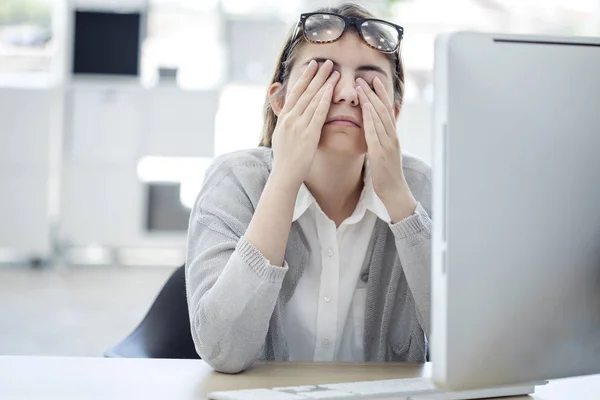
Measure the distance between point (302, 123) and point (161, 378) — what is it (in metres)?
0.45

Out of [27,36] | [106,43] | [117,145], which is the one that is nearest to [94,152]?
[117,145]

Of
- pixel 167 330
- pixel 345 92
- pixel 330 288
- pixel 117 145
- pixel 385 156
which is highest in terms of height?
pixel 117 145

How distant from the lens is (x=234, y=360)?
108 centimetres

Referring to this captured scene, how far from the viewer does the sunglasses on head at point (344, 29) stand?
1.32 m

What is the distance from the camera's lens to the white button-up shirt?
1.37 meters

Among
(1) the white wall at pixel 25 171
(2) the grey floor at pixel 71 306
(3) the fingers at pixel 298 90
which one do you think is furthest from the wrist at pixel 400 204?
(1) the white wall at pixel 25 171

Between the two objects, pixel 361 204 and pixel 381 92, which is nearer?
pixel 381 92

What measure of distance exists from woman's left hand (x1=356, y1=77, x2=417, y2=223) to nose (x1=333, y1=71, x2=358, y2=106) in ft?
0.04

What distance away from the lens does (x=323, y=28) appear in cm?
133

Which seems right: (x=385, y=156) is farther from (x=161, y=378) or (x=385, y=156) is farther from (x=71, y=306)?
(x=71, y=306)

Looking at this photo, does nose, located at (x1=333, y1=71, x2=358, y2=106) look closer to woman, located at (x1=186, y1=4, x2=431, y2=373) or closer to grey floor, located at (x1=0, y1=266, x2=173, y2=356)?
woman, located at (x1=186, y1=4, x2=431, y2=373)

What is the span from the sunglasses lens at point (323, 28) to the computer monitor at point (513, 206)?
583mm

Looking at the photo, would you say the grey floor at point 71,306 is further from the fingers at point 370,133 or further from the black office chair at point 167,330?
the fingers at point 370,133

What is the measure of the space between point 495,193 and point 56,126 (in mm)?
5382
